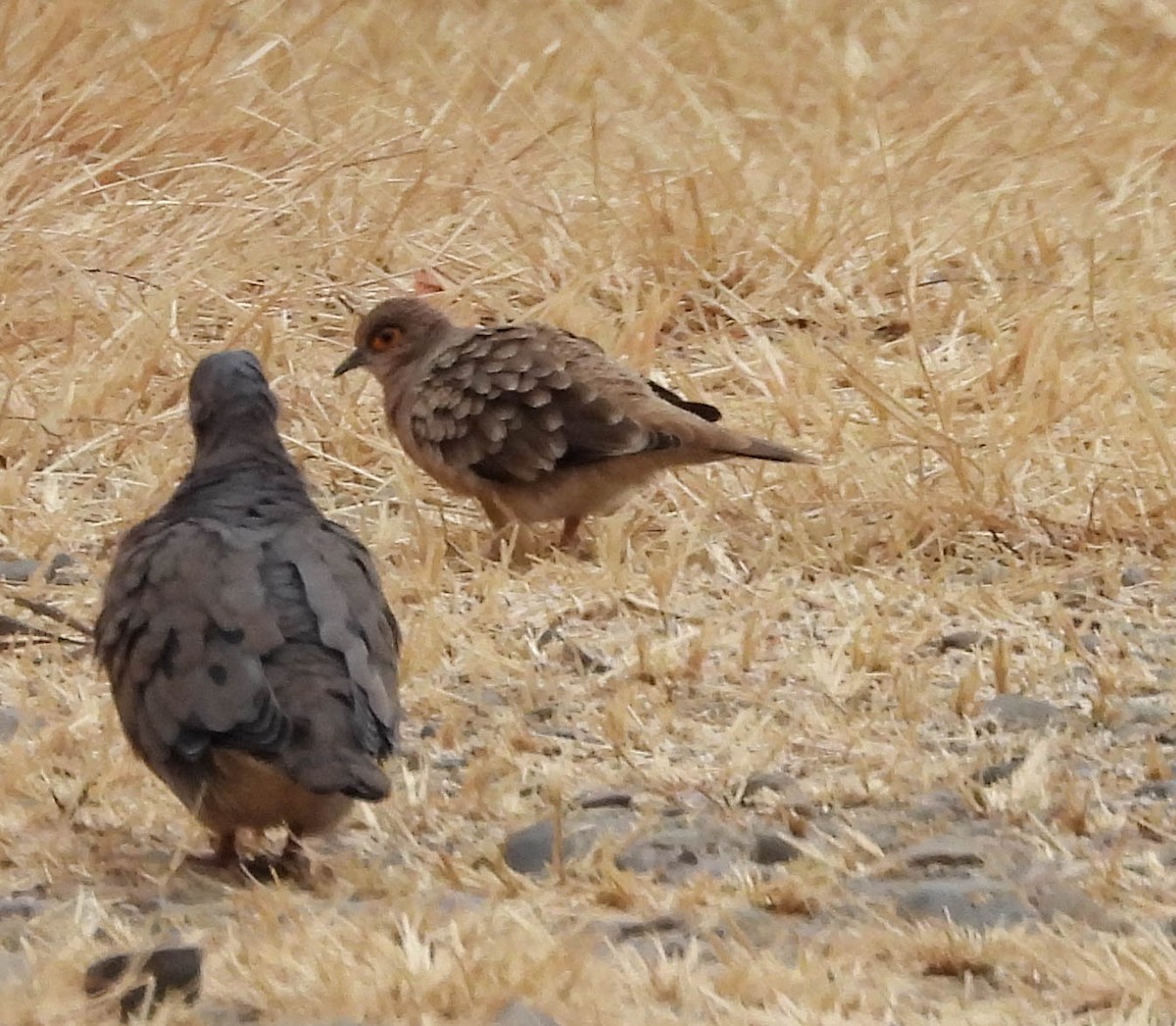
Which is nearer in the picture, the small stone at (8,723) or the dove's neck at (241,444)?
the dove's neck at (241,444)

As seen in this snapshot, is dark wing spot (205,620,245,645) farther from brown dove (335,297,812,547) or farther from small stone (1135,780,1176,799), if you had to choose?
brown dove (335,297,812,547)

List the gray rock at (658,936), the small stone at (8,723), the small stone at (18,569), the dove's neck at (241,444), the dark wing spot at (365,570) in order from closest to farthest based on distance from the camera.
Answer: the gray rock at (658,936) → the dark wing spot at (365,570) → the dove's neck at (241,444) → the small stone at (8,723) → the small stone at (18,569)

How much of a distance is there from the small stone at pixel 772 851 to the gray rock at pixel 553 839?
0.63ft

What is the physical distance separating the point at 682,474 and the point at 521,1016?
9.27ft

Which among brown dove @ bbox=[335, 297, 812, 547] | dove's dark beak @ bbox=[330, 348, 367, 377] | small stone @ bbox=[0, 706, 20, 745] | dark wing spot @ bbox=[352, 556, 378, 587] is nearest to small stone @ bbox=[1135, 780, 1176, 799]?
dark wing spot @ bbox=[352, 556, 378, 587]

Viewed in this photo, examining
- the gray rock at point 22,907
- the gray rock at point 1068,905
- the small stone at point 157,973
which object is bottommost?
the gray rock at point 1068,905

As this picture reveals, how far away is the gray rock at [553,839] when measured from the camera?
303 cm

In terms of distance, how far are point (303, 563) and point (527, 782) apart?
547mm

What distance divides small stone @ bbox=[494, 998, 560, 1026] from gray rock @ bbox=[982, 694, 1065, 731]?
148 centimetres

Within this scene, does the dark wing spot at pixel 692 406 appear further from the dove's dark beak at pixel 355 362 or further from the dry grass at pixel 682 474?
the dove's dark beak at pixel 355 362

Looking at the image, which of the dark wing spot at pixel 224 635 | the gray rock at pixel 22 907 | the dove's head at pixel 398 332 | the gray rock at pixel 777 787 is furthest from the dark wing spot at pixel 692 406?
the gray rock at pixel 22 907

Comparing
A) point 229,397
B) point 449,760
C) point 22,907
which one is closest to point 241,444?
point 229,397

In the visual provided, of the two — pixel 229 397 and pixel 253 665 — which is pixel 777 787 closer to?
pixel 253 665

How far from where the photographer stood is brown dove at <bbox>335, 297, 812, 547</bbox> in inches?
182
